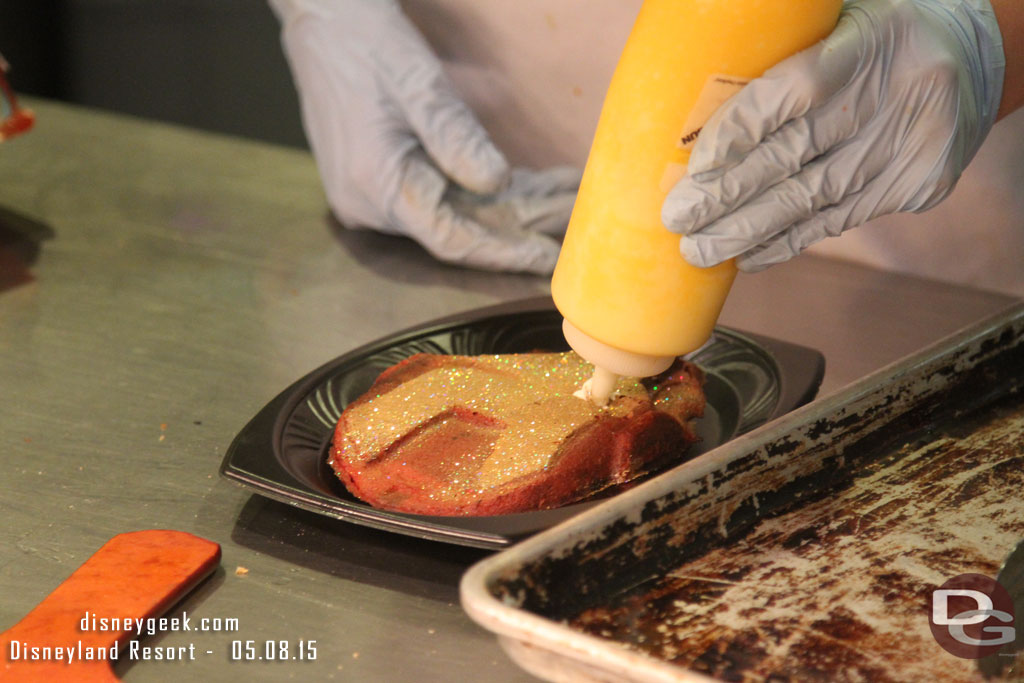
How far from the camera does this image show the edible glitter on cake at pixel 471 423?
83 centimetres

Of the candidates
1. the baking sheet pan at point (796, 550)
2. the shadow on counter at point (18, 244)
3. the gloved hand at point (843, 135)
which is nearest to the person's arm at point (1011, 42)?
the gloved hand at point (843, 135)

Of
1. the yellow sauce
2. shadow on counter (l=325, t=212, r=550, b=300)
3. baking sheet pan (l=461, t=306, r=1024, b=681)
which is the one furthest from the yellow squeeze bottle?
shadow on counter (l=325, t=212, r=550, b=300)

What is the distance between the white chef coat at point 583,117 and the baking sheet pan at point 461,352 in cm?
56

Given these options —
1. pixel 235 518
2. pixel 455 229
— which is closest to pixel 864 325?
pixel 455 229

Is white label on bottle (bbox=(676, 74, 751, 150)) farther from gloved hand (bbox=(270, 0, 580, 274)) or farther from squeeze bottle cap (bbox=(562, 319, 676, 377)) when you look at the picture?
gloved hand (bbox=(270, 0, 580, 274))

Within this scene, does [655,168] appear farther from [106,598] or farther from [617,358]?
[106,598]

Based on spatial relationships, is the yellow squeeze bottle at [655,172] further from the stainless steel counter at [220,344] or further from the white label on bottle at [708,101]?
the stainless steel counter at [220,344]

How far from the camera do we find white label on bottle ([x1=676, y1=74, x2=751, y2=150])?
→ 2.37 ft

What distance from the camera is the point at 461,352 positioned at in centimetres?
109

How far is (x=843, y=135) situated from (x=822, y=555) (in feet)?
1.20

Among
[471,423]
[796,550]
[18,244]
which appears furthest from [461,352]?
[18,244]

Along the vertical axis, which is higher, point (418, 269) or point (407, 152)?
point (407, 152)

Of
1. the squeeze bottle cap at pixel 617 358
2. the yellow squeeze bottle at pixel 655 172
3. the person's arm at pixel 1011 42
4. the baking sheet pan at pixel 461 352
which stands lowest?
the baking sheet pan at pixel 461 352

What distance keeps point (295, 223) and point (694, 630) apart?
3.71 ft
